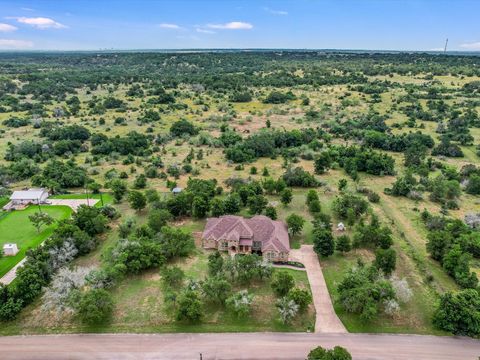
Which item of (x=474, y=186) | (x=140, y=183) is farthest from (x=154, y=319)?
(x=474, y=186)

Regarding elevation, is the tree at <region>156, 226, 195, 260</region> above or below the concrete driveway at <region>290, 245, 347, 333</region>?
above

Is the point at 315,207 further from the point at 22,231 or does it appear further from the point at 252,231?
the point at 22,231

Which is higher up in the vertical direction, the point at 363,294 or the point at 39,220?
the point at 363,294

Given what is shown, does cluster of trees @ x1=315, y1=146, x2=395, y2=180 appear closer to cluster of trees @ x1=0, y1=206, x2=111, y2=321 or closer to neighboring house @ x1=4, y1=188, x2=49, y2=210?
cluster of trees @ x1=0, y1=206, x2=111, y2=321

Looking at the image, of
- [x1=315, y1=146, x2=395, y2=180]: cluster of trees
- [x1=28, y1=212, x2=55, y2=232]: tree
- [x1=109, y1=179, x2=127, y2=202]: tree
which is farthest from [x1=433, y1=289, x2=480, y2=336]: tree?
[x1=28, y1=212, x2=55, y2=232]: tree

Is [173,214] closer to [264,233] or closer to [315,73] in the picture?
[264,233]

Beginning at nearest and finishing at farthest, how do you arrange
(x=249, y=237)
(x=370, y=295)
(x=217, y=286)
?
(x=370, y=295) < (x=217, y=286) < (x=249, y=237)
